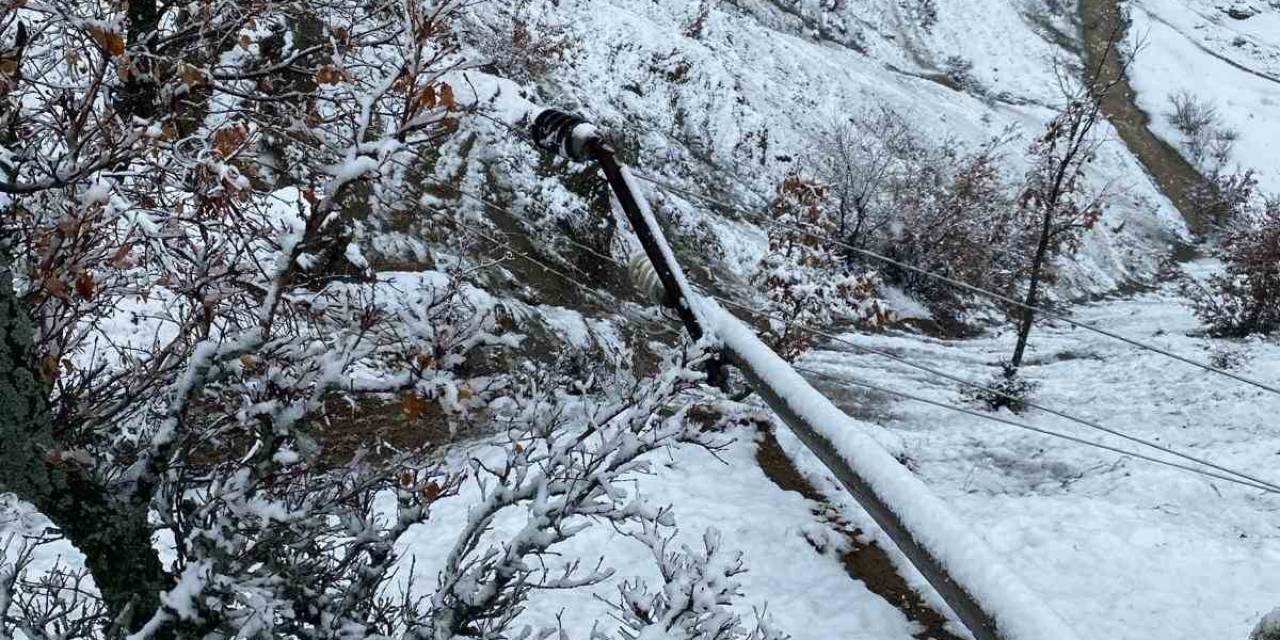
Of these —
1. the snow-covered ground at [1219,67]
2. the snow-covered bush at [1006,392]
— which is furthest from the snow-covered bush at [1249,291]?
the snow-covered ground at [1219,67]

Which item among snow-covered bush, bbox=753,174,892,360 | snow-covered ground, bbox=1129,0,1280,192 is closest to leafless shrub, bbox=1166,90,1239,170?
snow-covered ground, bbox=1129,0,1280,192

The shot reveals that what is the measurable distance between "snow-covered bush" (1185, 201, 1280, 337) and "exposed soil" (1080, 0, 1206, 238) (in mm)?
11514

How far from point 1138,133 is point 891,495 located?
35.7 m

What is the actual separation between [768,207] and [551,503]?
17809 mm

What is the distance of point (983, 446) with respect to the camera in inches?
423

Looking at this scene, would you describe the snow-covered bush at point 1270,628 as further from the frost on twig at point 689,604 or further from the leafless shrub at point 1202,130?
the leafless shrub at point 1202,130

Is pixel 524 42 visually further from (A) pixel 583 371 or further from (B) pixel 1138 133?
(B) pixel 1138 133

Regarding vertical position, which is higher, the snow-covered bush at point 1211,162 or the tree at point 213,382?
the tree at point 213,382

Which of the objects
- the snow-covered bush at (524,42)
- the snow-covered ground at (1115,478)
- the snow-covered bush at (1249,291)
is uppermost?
the snow-covered bush at (524,42)

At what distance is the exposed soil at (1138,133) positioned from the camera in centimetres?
2909

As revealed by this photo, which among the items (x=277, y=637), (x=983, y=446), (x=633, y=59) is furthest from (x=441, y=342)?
(x=633, y=59)

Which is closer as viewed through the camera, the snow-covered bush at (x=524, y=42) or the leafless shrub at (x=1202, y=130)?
the snow-covered bush at (x=524, y=42)

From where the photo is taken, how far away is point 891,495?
309 centimetres

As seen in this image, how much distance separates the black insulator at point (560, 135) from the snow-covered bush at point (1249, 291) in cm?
1719
